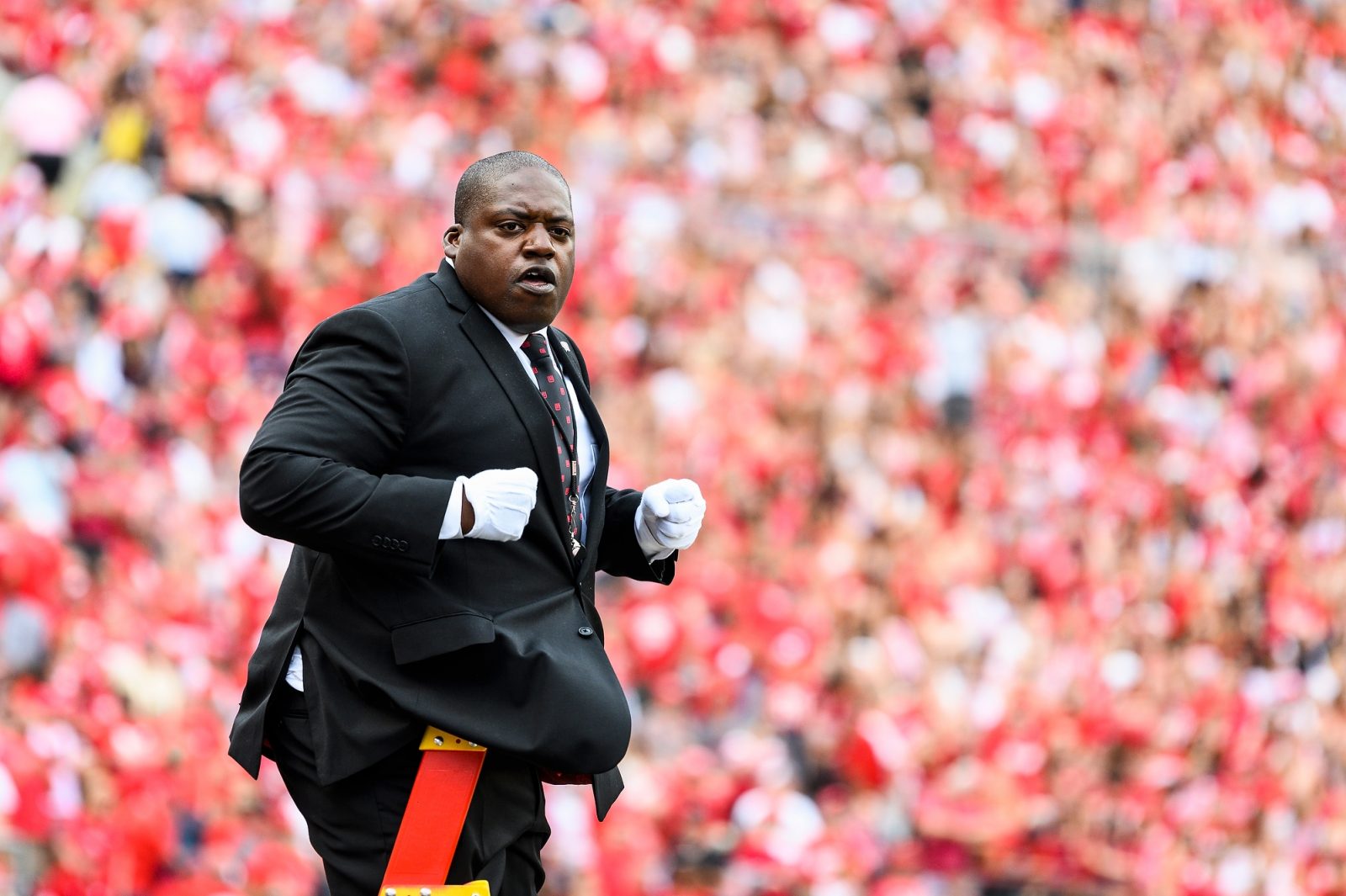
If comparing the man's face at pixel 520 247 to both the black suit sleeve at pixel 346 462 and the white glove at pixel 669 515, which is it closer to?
the black suit sleeve at pixel 346 462

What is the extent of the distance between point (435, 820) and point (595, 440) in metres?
0.46

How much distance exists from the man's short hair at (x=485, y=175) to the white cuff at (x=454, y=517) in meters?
0.30

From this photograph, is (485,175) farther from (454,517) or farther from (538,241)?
(454,517)

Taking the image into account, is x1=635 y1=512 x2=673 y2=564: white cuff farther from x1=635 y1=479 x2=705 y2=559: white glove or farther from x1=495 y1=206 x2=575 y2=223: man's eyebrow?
x1=495 y1=206 x2=575 y2=223: man's eyebrow

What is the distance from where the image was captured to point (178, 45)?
4.75m

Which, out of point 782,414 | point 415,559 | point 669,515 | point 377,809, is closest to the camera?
point 415,559

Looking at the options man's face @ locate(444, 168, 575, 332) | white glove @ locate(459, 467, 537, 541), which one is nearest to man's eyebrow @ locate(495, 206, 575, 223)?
man's face @ locate(444, 168, 575, 332)

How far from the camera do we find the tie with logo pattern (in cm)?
178

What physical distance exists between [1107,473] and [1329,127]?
7.72 ft

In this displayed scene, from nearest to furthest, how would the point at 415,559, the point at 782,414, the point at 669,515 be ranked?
the point at 415,559, the point at 669,515, the point at 782,414

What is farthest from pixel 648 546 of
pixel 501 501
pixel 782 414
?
A: pixel 782 414

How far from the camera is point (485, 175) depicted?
1.75 meters

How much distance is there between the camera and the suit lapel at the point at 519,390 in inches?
68.2

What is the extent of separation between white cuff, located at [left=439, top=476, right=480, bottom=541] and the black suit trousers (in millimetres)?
230
